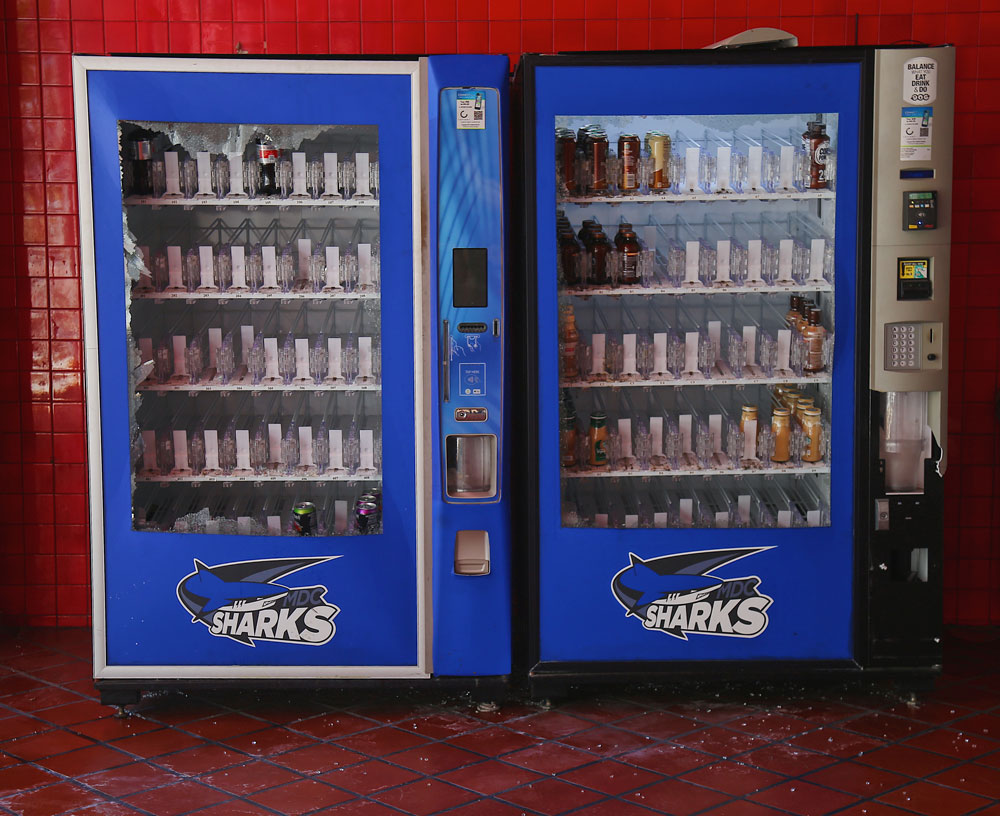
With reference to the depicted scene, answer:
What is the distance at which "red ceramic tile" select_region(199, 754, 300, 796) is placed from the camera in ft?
12.2

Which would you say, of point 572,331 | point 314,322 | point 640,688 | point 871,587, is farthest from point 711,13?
point 640,688

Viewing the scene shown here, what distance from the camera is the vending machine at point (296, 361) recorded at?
403cm

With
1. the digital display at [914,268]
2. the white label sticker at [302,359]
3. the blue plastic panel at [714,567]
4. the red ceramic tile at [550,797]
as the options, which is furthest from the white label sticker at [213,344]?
the digital display at [914,268]

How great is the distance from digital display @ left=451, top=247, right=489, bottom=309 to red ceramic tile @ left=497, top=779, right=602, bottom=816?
1634 mm

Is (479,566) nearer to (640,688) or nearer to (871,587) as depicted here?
(640,688)

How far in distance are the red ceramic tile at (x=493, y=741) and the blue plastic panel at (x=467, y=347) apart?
235 millimetres

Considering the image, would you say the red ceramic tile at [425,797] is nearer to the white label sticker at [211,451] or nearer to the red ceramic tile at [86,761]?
the red ceramic tile at [86,761]

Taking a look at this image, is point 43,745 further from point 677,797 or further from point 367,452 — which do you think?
point 677,797

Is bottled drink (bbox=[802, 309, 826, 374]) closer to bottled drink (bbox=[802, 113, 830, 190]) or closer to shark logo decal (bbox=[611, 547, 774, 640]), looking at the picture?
bottled drink (bbox=[802, 113, 830, 190])

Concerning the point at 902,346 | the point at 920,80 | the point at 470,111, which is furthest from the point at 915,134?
the point at 470,111

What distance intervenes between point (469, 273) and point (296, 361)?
0.75 metres

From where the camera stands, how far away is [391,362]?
4168 millimetres

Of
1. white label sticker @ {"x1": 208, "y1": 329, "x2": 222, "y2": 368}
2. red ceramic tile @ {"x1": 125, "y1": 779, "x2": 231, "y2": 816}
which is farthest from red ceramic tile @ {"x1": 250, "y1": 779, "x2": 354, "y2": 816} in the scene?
white label sticker @ {"x1": 208, "y1": 329, "x2": 222, "y2": 368}

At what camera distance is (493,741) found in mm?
4074
